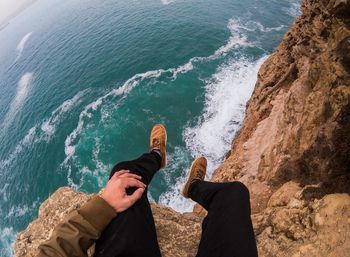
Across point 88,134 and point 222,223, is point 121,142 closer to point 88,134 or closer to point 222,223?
point 88,134

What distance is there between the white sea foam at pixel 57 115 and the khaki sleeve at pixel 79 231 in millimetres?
31376

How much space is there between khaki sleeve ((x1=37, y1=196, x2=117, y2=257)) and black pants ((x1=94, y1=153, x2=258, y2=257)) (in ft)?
0.76

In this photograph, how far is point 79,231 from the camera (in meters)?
3.84

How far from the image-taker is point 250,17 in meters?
44.1

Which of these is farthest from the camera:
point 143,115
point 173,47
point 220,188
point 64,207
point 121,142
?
point 173,47

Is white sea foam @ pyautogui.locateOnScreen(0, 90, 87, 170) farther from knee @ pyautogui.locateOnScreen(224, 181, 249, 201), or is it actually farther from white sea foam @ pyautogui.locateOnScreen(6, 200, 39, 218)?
knee @ pyautogui.locateOnScreen(224, 181, 249, 201)

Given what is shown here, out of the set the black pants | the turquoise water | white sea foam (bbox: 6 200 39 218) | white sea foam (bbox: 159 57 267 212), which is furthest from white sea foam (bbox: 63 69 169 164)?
the black pants

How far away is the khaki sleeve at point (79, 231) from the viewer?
359cm

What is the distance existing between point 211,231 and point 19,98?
51.1m

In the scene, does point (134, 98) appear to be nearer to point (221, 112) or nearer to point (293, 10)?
point (221, 112)

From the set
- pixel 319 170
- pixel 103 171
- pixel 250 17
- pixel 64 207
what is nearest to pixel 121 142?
pixel 103 171

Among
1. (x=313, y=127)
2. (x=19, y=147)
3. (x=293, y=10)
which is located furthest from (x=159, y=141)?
(x=293, y=10)

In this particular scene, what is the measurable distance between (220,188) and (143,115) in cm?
2413

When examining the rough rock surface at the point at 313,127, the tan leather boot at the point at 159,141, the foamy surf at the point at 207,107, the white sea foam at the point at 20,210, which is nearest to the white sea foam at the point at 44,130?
the foamy surf at the point at 207,107
